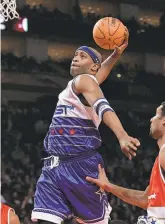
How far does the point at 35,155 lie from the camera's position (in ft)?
46.3

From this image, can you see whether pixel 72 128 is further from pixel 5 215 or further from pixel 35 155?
pixel 35 155

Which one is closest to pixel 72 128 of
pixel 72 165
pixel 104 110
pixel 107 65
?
pixel 72 165

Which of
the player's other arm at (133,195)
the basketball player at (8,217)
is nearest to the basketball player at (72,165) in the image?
the player's other arm at (133,195)

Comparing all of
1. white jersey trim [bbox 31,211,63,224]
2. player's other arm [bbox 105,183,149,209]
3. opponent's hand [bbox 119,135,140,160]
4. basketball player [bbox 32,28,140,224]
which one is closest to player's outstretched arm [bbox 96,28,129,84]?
basketball player [bbox 32,28,140,224]

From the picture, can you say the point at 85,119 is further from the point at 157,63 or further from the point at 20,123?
the point at 157,63

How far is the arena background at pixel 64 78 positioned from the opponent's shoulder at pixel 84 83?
8940 mm

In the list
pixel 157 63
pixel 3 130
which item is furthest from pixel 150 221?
pixel 157 63

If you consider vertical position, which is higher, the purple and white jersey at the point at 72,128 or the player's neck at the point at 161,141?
the player's neck at the point at 161,141

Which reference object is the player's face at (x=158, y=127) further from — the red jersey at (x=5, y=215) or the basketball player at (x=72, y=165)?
the red jersey at (x=5, y=215)

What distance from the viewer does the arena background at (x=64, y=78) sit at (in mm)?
14539

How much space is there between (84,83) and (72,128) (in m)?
0.34

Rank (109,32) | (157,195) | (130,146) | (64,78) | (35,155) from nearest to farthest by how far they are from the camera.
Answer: (130,146) → (157,195) → (109,32) → (35,155) → (64,78)

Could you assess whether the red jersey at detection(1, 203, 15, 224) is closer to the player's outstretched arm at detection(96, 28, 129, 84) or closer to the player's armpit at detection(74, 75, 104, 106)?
the player's armpit at detection(74, 75, 104, 106)

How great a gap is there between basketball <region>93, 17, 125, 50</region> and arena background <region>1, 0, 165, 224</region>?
28.1ft
